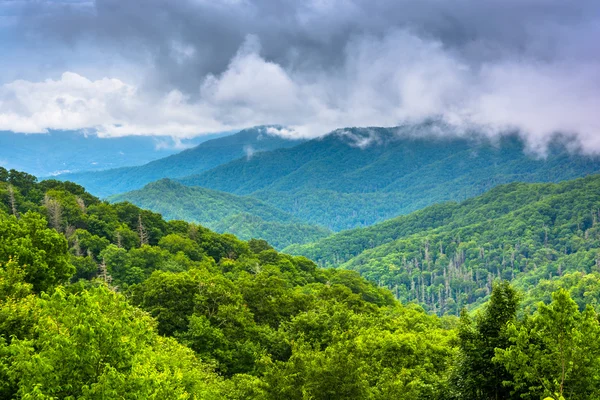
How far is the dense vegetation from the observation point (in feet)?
64.2

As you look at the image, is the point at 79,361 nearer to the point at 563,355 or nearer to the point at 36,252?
the point at 563,355

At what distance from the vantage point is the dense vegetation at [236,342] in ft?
64.2

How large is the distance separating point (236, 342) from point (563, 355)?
2776 centimetres

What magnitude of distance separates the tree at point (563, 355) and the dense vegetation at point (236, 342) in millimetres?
51

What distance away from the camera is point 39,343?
841 inches

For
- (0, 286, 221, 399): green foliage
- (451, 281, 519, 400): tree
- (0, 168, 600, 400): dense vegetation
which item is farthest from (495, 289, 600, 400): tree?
(0, 286, 221, 399): green foliage

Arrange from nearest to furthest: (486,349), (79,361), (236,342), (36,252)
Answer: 1. (79,361)
2. (486,349)
3. (36,252)
4. (236,342)

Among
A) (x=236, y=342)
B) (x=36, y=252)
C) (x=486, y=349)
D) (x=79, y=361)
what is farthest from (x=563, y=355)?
(x=36, y=252)

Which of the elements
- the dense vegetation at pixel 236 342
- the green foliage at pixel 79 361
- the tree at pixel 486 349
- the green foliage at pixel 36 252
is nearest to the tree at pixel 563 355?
the dense vegetation at pixel 236 342

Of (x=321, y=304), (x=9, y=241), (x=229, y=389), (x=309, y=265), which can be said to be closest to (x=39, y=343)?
(x=229, y=389)

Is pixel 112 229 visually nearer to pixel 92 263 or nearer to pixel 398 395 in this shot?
pixel 92 263

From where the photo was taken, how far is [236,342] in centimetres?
4194

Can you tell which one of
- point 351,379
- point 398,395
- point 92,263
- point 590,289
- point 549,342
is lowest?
point 590,289

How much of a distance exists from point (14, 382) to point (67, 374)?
7.36 feet
